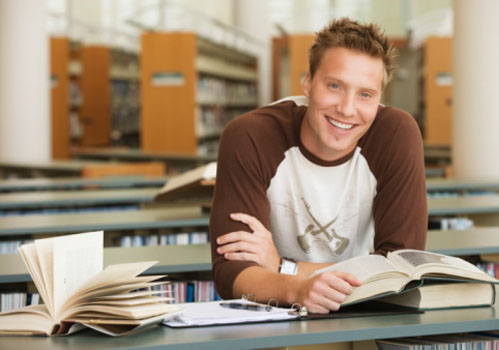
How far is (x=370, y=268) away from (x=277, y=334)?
0.86 ft

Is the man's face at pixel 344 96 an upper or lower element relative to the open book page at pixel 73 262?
upper

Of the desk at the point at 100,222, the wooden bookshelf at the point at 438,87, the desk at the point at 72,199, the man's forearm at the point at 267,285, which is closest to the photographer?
the man's forearm at the point at 267,285

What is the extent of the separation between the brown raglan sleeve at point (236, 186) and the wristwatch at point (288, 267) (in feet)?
0.33

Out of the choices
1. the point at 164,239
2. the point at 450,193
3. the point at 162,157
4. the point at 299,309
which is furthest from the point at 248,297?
the point at 162,157

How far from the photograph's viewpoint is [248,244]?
6.09 feet

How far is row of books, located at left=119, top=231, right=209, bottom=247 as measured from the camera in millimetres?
3455

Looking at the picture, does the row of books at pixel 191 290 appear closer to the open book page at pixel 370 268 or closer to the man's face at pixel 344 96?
the man's face at pixel 344 96

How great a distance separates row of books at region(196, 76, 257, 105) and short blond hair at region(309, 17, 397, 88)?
25.8 ft

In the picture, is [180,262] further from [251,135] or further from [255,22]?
[255,22]

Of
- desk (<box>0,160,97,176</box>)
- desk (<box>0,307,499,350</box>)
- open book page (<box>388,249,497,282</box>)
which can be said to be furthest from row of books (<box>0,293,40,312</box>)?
desk (<box>0,160,97,176</box>)

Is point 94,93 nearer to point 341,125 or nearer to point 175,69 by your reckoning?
point 175,69

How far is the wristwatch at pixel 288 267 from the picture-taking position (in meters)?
1.95

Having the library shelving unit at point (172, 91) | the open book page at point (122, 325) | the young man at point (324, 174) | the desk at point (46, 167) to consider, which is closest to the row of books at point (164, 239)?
the young man at point (324, 174)

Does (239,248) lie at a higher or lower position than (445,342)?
higher
